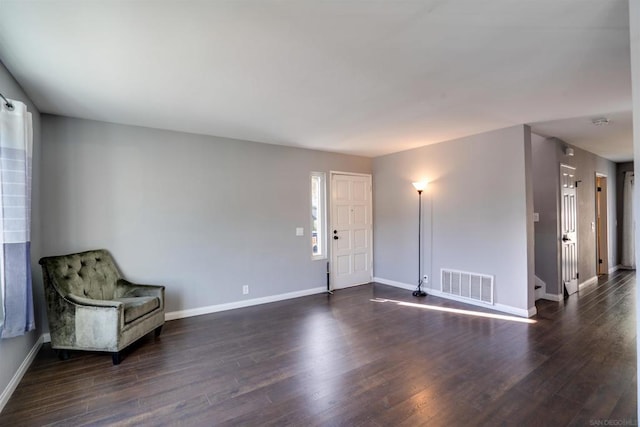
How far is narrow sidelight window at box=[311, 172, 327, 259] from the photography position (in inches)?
211

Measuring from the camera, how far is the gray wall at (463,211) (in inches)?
154

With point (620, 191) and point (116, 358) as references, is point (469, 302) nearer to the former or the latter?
point (116, 358)

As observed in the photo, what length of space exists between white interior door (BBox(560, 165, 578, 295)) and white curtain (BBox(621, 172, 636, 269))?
2860 millimetres

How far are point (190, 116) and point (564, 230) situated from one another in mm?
5742

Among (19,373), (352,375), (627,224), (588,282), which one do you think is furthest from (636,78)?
(627,224)

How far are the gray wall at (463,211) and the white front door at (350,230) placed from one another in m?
0.21

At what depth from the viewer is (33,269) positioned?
120 inches

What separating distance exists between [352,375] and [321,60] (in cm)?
255

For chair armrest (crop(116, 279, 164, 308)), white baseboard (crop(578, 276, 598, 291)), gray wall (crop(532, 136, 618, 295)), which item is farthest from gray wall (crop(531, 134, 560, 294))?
chair armrest (crop(116, 279, 164, 308))

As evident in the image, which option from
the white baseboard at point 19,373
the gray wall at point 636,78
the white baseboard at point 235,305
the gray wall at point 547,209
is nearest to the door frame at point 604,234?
the gray wall at point 547,209

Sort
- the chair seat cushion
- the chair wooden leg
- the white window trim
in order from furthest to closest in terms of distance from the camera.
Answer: the white window trim < the chair seat cushion < the chair wooden leg

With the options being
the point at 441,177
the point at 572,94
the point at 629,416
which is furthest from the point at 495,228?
the point at 629,416

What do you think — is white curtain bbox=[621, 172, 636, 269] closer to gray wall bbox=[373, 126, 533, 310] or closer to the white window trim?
gray wall bbox=[373, 126, 533, 310]

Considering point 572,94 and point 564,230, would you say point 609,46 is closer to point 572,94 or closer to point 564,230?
point 572,94
